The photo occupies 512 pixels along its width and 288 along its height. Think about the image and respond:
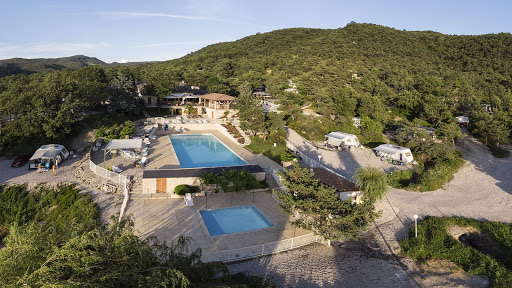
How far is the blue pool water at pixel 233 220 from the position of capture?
12.9 meters

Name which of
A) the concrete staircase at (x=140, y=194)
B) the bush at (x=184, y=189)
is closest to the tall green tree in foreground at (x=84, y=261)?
the bush at (x=184, y=189)

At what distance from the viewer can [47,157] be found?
763 inches

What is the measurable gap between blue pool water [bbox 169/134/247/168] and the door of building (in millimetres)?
5083

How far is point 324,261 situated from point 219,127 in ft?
81.0

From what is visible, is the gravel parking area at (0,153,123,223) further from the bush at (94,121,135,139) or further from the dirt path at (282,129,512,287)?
the dirt path at (282,129,512,287)

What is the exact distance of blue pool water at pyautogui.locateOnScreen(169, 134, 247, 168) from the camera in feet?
74.1

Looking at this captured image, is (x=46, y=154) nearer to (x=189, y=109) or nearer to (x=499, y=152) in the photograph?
(x=189, y=109)

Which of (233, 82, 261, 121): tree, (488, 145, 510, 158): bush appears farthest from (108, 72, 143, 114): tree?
(488, 145, 510, 158): bush

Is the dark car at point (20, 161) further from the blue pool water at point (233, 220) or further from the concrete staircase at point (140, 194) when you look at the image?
the blue pool water at point (233, 220)

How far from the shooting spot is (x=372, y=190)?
13914 millimetres

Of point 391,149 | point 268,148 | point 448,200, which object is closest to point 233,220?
point 268,148

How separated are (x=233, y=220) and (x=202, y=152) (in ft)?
42.9

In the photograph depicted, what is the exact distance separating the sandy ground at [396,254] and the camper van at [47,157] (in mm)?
16695

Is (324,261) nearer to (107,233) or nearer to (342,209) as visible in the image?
(342,209)
